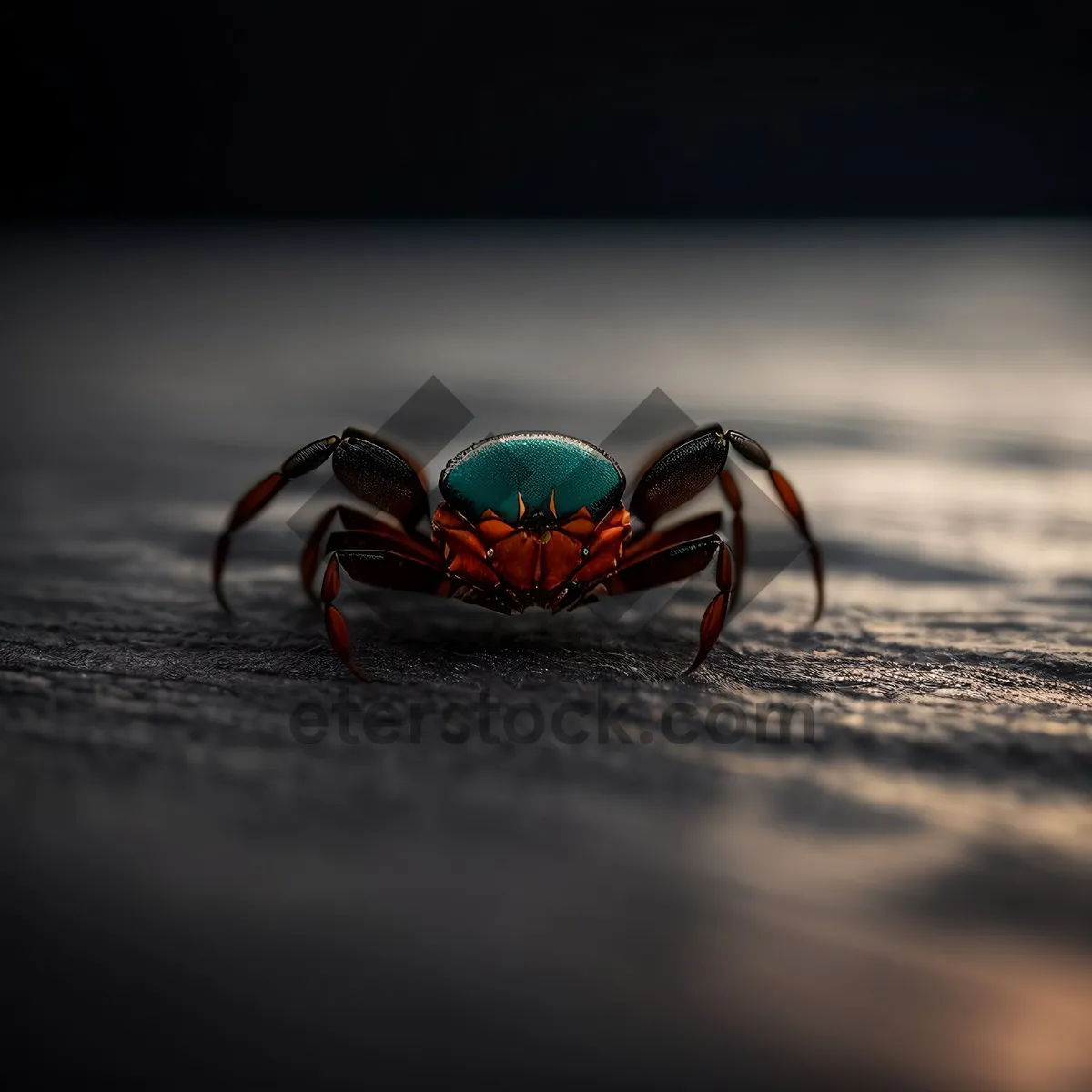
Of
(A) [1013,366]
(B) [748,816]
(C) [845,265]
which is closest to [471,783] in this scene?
(B) [748,816]

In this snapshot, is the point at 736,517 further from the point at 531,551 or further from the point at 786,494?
the point at 531,551

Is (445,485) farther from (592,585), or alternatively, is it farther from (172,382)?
(172,382)

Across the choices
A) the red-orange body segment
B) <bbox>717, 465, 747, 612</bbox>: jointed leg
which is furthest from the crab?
<bbox>717, 465, 747, 612</bbox>: jointed leg

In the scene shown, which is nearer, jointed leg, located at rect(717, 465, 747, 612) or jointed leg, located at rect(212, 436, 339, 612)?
jointed leg, located at rect(212, 436, 339, 612)

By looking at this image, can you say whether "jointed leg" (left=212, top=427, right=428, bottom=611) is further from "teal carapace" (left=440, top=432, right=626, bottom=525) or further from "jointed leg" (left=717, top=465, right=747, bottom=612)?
"jointed leg" (left=717, top=465, right=747, bottom=612)

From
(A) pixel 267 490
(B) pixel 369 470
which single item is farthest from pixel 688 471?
(A) pixel 267 490

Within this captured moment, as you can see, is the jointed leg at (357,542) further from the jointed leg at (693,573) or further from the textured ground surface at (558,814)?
the jointed leg at (693,573)
